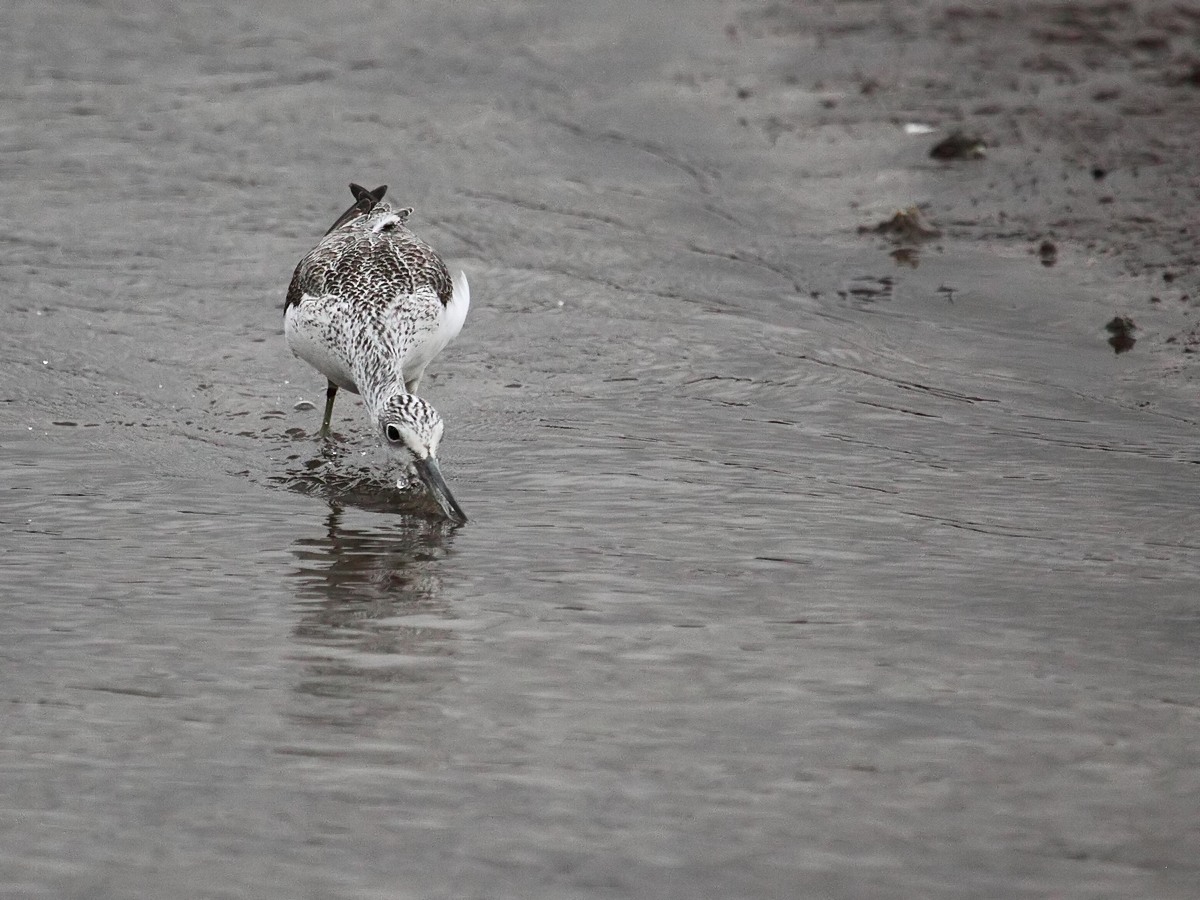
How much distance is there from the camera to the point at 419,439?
8.11m

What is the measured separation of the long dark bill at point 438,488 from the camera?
7.88 metres

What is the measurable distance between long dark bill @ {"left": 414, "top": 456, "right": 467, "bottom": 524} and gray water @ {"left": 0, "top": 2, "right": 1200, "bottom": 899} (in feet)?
0.34

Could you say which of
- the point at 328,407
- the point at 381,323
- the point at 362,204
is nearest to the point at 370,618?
the point at 381,323

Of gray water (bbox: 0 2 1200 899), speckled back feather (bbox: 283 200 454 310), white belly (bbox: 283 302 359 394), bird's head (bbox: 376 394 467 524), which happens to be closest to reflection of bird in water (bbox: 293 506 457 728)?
gray water (bbox: 0 2 1200 899)

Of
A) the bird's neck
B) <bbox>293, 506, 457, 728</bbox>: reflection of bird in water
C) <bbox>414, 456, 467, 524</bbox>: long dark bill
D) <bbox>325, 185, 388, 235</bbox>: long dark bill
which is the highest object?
<bbox>325, 185, 388, 235</bbox>: long dark bill

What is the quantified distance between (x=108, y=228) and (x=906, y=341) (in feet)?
19.4

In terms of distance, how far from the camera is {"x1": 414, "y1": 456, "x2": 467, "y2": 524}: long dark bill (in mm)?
7875

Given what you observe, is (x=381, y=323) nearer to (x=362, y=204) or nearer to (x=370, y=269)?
(x=370, y=269)

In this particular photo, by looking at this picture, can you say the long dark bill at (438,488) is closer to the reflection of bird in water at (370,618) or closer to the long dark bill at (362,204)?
the reflection of bird in water at (370,618)

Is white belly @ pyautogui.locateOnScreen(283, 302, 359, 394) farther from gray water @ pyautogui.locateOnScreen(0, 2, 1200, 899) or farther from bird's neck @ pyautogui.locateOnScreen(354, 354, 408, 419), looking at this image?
gray water @ pyautogui.locateOnScreen(0, 2, 1200, 899)

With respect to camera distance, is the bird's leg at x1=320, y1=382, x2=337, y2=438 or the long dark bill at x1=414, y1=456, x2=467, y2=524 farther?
the bird's leg at x1=320, y1=382, x2=337, y2=438

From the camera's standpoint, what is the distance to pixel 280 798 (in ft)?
17.8

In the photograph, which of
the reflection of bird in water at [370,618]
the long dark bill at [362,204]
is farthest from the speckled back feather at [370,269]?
the reflection of bird in water at [370,618]

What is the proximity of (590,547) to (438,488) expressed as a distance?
2.71ft
